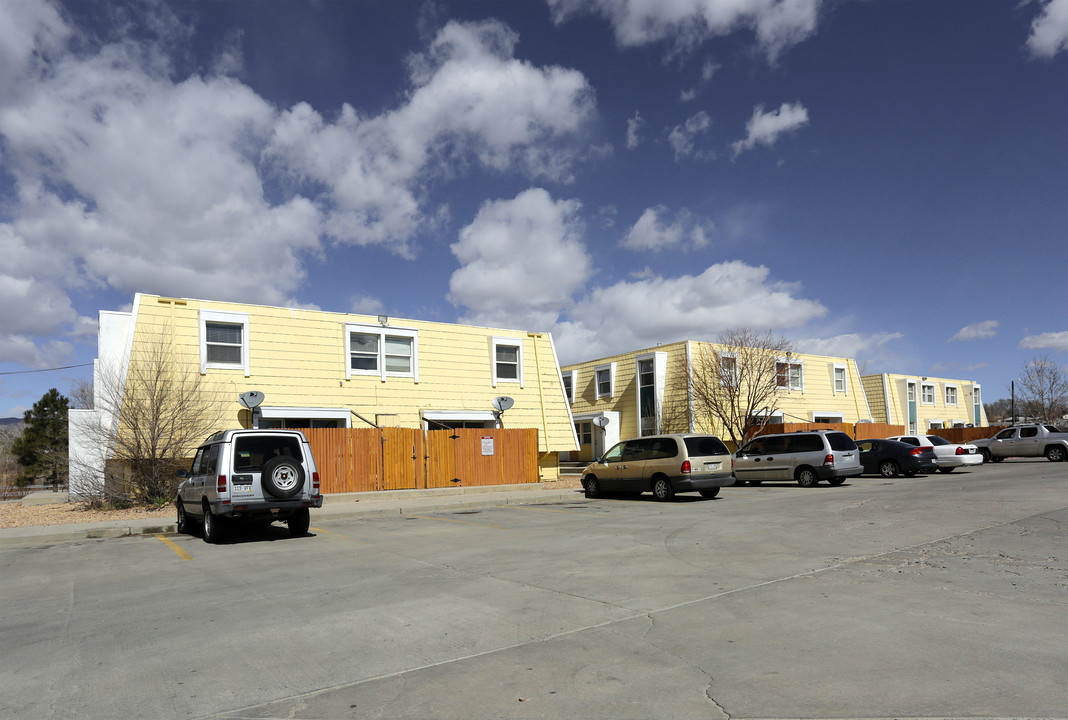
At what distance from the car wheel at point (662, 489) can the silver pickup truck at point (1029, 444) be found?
866 inches

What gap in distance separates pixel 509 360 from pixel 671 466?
10183 mm

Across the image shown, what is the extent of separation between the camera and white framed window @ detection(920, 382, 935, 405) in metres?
Result: 51.5

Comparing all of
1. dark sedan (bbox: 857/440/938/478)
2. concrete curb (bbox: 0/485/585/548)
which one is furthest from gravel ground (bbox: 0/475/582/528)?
dark sedan (bbox: 857/440/938/478)

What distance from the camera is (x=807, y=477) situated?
2273 cm

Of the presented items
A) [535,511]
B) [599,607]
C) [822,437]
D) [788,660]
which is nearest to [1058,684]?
[788,660]

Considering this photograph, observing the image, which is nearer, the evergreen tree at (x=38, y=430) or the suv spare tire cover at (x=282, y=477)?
the suv spare tire cover at (x=282, y=477)

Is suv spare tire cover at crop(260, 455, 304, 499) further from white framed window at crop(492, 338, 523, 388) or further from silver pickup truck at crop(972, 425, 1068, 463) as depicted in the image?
silver pickup truck at crop(972, 425, 1068, 463)

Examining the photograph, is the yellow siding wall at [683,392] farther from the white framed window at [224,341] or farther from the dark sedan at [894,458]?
the white framed window at [224,341]

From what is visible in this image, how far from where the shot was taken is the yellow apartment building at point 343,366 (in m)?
20.6

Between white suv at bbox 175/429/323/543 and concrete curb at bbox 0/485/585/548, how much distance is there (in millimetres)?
2429

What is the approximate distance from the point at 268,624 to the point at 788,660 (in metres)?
4.55

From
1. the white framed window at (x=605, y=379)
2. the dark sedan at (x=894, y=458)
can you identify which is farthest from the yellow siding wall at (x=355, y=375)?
the white framed window at (x=605, y=379)

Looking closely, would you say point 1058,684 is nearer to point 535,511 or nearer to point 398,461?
point 535,511

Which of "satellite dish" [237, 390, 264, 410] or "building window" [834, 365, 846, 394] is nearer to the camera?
"satellite dish" [237, 390, 264, 410]
